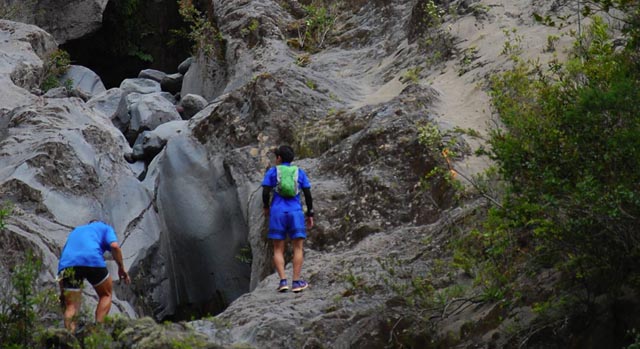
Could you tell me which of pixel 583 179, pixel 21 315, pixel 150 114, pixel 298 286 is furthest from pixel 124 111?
pixel 583 179

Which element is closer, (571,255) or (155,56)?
(571,255)

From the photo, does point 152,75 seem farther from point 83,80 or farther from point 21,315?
point 21,315

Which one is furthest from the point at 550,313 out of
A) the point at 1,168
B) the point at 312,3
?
the point at 312,3

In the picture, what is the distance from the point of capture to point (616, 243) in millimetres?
8320

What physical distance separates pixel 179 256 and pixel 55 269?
3177 mm

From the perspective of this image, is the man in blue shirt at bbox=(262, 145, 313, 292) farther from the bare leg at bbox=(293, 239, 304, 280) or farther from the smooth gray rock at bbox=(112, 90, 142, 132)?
the smooth gray rock at bbox=(112, 90, 142, 132)

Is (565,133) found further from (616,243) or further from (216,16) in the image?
(216,16)

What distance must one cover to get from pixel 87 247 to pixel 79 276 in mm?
277

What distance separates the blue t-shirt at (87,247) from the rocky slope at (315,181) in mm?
1191

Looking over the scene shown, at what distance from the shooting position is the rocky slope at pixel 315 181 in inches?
403

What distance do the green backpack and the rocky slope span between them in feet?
3.33

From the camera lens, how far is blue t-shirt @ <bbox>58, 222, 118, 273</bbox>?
10.0 metres

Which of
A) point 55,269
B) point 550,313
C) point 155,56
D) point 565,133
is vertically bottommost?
point 155,56

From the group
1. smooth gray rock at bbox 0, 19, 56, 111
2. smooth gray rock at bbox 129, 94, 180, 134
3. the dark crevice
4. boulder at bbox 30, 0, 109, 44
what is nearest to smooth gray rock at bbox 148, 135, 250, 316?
smooth gray rock at bbox 0, 19, 56, 111
